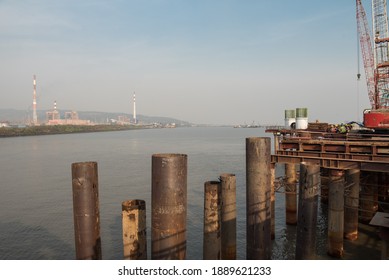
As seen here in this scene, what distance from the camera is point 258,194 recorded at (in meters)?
8.62

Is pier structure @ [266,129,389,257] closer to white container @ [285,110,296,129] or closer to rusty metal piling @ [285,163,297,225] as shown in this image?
rusty metal piling @ [285,163,297,225]

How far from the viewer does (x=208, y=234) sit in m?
9.42

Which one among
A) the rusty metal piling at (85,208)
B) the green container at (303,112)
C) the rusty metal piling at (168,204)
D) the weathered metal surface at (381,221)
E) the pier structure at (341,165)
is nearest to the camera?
the rusty metal piling at (168,204)

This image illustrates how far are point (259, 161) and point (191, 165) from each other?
137 ft

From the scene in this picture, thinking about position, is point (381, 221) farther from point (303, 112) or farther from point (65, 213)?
point (65, 213)

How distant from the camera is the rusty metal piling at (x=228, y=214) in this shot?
971cm

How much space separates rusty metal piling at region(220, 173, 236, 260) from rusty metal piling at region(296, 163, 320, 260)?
221 centimetres

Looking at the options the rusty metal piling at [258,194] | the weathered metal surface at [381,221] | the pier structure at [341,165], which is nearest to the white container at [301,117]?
the pier structure at [341,165]

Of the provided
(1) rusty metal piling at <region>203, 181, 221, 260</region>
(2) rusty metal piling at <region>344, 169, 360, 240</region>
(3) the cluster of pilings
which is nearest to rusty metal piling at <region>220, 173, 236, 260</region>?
(3) the cluster of pilings

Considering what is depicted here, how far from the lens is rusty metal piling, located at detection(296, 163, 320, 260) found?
9688mm

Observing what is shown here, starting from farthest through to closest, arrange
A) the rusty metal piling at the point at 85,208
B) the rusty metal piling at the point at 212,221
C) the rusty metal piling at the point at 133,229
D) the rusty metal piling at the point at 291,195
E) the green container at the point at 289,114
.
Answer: the green container at the point at 289,114 → the rusty metal piling at the point at 291,195 → the rusty metal piling at the point at 212,221 → the rusty metal piling at the point at 133,229 → the rusty metal piling at the point at 85,208

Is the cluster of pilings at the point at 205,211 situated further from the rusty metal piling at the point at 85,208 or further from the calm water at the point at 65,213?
the calm water at the point at 65,213

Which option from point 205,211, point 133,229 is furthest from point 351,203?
point 133,229
